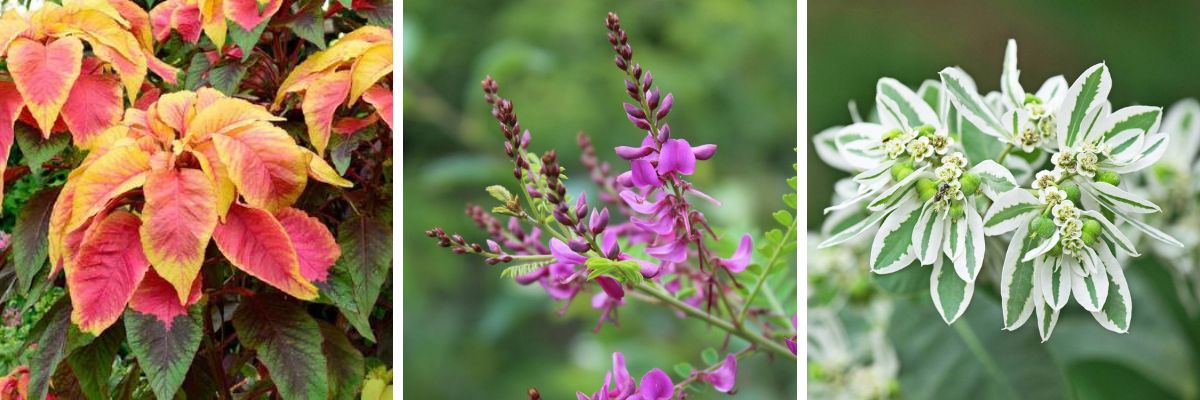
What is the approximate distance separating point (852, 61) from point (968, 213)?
70 centimetres

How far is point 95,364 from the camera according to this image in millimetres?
882

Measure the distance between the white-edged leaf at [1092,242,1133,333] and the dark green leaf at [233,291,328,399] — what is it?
1.80 ft

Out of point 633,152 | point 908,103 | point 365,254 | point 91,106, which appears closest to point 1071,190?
point 908,103

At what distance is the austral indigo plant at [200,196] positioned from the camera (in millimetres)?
830

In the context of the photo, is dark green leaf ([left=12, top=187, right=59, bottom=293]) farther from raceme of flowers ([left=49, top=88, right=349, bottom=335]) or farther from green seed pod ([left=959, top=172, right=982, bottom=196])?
green seed pod ([left=959, top=172, right=982, bottom=196])

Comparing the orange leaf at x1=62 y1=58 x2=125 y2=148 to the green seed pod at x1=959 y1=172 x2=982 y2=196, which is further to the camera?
the orange leaf at x1=62 y1=58 x2=125 y2=148

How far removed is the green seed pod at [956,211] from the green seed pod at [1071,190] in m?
0.06

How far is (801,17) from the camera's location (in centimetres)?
89

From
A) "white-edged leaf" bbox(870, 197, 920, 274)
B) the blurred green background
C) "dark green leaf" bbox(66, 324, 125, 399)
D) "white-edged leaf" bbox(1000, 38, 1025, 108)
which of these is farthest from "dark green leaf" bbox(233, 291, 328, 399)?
the blurred green background

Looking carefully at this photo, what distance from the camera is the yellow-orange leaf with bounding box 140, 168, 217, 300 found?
2.68ft

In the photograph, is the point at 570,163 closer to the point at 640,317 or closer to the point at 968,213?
the point at 640,317

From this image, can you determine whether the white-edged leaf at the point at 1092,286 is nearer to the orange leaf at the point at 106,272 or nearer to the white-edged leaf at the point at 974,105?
the white-edged leaf at the point at 974,105

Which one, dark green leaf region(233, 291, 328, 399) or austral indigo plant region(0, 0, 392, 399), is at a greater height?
austral indigo plant region(0, 0, 392, 399)

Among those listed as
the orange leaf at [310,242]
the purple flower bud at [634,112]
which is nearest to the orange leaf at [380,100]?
the orange leaf at [310,242]
